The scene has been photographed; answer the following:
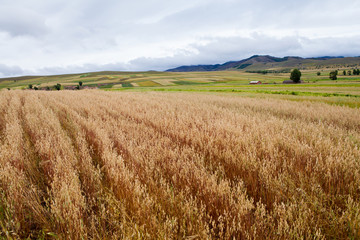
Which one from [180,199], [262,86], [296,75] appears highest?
[296,75]

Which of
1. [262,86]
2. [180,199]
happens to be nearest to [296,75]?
[262,86]

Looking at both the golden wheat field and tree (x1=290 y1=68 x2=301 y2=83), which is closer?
the golden wheat field

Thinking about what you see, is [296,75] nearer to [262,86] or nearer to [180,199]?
[262,86]

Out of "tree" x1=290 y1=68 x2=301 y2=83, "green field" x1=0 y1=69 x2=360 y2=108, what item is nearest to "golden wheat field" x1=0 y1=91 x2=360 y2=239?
"green field" x1=0 y1=69 x2=360 y2=108

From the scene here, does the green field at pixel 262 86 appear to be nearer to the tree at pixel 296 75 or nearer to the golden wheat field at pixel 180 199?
the tree at pixel 296 75

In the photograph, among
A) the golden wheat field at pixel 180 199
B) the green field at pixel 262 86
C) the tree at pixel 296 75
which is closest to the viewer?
the golden wheat field at pixel 180 199

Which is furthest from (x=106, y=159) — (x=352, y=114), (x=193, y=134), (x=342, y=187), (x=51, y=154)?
(x=352, y=114)

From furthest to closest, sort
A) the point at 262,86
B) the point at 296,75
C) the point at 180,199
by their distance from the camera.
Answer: the point at 296,75
the point at 262,86
the point at 180,199

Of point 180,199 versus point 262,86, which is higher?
point 262,86

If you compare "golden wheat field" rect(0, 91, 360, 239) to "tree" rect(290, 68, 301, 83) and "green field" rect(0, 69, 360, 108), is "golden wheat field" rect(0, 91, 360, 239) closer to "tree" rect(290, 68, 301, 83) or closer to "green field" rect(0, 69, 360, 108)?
"green field" rect(0, 69, 360, 108)

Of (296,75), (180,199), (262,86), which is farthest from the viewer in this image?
(296,75)

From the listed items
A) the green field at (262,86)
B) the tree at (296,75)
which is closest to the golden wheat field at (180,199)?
the green field at (262,86)

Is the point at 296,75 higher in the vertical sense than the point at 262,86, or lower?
higher

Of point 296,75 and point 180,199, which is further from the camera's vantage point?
point 296,75
